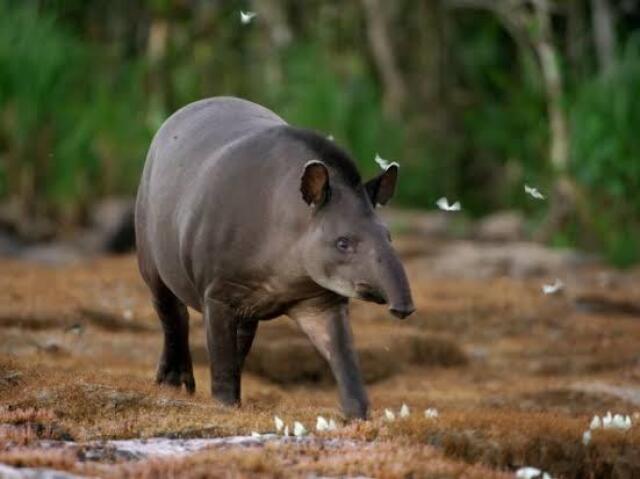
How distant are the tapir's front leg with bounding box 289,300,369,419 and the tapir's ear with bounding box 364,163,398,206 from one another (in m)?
0.58

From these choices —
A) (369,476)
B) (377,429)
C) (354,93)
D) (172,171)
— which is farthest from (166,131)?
(354,93)

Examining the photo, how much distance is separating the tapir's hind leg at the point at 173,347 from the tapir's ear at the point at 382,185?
198 centimetres

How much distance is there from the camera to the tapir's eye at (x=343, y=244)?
28.6 feet

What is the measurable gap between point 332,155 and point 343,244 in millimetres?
564

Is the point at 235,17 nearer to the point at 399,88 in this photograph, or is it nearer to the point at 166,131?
the point at 399,88

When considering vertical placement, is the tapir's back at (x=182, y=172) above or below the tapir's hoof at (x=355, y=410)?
above

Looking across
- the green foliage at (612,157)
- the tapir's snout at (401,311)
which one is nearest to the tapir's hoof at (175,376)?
the tapir's snout at (401,311)

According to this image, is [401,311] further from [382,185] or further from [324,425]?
[382,185]

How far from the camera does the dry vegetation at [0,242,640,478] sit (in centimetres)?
757

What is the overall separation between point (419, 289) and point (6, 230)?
6068mm

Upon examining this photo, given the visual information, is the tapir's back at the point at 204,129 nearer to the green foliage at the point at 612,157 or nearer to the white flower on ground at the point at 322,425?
the white flower on ground at the point at 322,425

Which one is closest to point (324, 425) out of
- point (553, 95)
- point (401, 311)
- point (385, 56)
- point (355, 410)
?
point (401, 311)

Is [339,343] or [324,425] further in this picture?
[339,343]

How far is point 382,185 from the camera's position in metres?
9.09
